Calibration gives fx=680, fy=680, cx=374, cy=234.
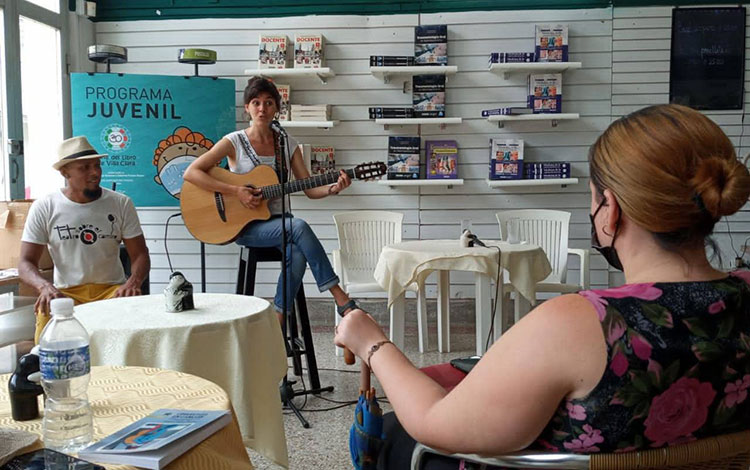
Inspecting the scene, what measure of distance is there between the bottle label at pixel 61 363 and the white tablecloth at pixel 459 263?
9.58 feet

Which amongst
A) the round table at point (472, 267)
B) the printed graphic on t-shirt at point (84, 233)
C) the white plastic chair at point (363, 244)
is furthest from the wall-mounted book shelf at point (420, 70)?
the printed graphic on t-shirt at point (84, 233)

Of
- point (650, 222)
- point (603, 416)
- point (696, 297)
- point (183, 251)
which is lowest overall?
point (183, 251)

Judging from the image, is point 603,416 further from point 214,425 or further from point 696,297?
point 214,425

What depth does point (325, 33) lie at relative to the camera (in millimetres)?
5551

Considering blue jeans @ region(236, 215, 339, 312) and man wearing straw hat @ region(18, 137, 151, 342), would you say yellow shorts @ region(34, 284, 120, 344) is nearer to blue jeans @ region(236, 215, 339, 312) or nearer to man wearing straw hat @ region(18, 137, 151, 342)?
man wearing straw hat @ region(18, 137, 151, 342)

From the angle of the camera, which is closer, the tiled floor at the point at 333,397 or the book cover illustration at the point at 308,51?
the tiled floor at the point at 333,397

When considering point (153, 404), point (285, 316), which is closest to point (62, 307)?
point (153, 404)

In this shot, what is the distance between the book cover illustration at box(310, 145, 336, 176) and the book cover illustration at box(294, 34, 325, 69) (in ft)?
2.16

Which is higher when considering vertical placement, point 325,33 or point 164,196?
point 325,33

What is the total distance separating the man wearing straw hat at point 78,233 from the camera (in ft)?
11.3

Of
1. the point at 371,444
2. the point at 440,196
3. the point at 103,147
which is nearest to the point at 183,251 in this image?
the point at 103,147

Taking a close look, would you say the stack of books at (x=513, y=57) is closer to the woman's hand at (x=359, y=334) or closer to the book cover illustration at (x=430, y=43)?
the book cover illustration at (x=430, y=43)

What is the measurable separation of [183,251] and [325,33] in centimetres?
218

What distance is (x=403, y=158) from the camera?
5484 mm
